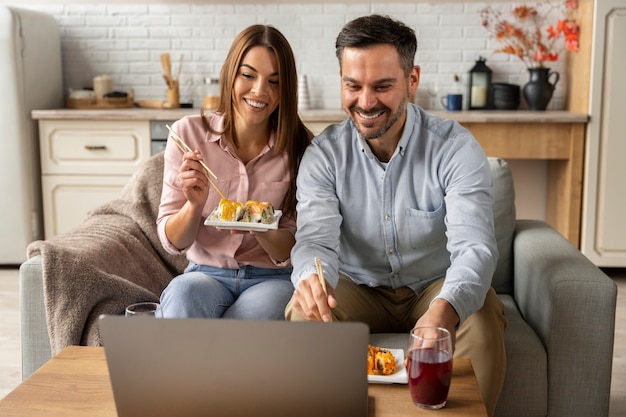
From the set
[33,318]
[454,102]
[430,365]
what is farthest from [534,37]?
[430,365]

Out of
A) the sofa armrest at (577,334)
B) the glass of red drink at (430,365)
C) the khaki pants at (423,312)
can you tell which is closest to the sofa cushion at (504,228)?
the sofa armrest at (577,334)

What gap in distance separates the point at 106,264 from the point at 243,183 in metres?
0.48

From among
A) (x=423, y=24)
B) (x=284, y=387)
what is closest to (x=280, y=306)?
(x=284, y=387)

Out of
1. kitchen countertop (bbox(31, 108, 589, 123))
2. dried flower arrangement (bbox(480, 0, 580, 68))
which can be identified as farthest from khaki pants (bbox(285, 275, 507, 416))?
dried flower arrangement (bbox(480, 0, 580, 68))

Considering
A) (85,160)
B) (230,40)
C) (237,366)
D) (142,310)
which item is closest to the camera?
(237,366)

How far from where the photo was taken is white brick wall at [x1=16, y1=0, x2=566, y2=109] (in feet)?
15.3

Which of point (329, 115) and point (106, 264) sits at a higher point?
point (329, 115)

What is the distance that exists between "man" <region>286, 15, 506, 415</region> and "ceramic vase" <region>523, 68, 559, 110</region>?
2448 mm

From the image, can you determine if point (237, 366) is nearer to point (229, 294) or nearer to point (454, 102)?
point (229, 294)

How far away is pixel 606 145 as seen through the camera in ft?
13.4

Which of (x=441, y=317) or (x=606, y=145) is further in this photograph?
(x=606, y=145)

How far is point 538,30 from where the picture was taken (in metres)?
4.56

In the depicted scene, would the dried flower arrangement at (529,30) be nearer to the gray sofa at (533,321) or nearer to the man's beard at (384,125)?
the gray sofa at (533,321)

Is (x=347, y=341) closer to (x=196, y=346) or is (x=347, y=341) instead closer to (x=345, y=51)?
(x=196, y=346)
